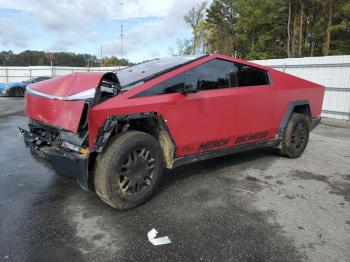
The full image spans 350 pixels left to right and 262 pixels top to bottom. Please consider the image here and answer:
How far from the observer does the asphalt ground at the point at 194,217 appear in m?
2.67

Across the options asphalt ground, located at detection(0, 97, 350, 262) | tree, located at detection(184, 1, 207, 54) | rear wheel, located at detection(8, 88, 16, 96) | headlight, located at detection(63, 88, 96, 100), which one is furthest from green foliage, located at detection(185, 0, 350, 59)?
headlight, located at detection(63, 88, 96, 100)

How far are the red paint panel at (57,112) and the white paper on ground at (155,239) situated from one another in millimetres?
1183

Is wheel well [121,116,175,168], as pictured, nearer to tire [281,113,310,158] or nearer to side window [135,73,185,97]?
side window [135,73,185,97]

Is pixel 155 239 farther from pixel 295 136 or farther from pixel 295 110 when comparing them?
pixel 295 110

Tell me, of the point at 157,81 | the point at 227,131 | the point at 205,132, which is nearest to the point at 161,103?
the point at 157,81

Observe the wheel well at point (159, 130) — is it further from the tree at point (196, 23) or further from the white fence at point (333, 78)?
the tree at point (196, 23)

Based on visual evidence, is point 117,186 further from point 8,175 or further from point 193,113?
point 8,175

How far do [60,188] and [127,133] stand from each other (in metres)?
1.35

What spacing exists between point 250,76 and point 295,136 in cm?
157

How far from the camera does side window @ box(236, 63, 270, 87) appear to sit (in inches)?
177

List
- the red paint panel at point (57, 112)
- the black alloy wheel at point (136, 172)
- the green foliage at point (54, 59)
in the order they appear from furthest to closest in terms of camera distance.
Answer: the green foliage at point (54, 59) < the black alloy wheel at point (136, 172) < the red paint panel at point (57, 112)

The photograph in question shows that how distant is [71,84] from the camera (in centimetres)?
324

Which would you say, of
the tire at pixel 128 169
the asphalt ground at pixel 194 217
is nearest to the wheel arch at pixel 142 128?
the tire at pixel 128 169

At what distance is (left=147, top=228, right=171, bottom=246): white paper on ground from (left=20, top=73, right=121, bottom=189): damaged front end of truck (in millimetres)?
802
